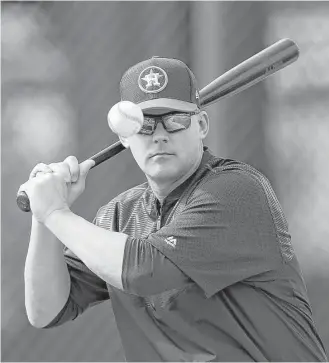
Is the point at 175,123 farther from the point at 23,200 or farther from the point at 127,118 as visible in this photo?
the point at 23,200

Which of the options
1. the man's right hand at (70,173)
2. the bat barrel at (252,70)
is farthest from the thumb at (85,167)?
the bat barrel at (252,70)

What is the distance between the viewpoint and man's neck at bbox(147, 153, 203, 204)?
1303 mm

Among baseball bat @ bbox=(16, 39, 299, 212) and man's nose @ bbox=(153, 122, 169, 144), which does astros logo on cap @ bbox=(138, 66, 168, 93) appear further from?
baseball bat @ bbox=(16, 39, 299, 212)

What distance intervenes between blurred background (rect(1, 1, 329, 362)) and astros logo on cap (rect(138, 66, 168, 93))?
46.2 inches

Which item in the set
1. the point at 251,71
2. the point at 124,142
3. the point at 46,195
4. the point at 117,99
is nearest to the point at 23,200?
the point at 46,195

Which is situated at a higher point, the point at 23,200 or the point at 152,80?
the point at 152,80

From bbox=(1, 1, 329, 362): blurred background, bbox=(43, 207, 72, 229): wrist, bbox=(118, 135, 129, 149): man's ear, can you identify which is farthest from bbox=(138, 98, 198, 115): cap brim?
bbox=(1, 1, 329, 362): blurred background

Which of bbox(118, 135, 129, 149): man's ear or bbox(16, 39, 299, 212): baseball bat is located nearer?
bbox(118, 135, 129, 149): man's ear

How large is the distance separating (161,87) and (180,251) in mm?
296

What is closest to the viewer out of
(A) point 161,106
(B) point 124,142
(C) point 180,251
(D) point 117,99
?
(C) point 180,251

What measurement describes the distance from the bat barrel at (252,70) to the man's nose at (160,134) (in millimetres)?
221

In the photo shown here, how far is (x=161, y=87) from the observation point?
128cm

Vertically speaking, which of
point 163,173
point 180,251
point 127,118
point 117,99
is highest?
point 117,99

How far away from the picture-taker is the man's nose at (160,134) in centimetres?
126
